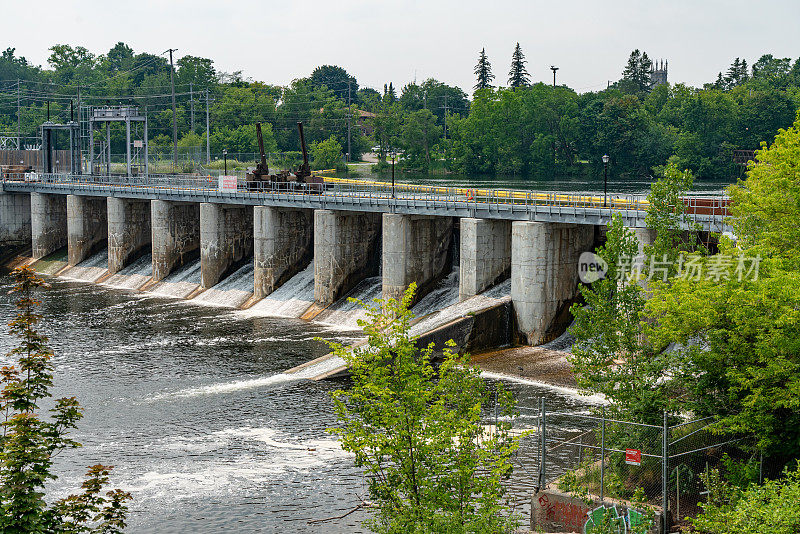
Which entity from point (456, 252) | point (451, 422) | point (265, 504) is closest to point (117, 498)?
point (451, 422)

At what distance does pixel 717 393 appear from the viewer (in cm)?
2612

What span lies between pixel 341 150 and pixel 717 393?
140864 millimetres

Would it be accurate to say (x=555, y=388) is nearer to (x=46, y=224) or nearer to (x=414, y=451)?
(x=414, y=451)

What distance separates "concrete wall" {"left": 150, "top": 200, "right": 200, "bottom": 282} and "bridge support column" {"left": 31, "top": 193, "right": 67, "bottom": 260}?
50.7 ft

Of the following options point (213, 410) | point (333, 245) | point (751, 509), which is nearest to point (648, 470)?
point (751, 509)

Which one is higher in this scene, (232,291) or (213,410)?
(232,291)

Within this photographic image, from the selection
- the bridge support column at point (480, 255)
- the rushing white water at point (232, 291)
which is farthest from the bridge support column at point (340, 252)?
the bridge support column at point (480, 255)

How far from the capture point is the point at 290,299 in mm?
63000

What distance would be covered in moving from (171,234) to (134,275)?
4.49m

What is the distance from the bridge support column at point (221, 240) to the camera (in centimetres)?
7006

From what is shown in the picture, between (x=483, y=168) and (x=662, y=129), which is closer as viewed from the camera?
(x=662, y=129)

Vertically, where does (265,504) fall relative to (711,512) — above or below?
below

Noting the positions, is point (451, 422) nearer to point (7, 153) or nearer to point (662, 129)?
point (7, 153)

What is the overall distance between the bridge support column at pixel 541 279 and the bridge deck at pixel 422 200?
1.15 metres
